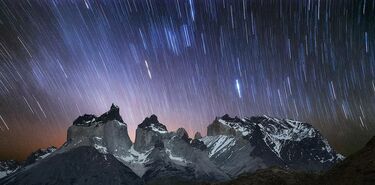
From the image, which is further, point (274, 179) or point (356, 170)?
point (274, 179)

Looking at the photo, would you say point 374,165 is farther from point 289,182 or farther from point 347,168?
point 289,182

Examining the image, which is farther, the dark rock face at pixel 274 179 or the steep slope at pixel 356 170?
the dark rock face at pixel 274 179

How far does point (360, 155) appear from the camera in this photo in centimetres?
10194

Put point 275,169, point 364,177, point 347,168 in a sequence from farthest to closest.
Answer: point 275,169 < point 347,168 < point 364,177

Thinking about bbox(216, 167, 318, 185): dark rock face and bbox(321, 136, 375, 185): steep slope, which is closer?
bbox(321, 136, 375, 185): steep slope

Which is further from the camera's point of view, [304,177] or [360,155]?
[304,177]

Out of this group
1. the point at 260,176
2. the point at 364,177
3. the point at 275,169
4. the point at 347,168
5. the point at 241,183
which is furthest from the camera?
the point at 275,169

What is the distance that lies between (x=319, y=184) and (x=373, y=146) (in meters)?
14.6

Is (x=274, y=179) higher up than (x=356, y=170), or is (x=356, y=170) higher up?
(x=356, y=170)

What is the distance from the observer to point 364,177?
299 feet

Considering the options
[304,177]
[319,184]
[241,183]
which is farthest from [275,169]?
[319,184]

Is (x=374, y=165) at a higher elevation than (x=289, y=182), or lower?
higher

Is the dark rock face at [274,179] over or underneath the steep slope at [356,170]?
underneath

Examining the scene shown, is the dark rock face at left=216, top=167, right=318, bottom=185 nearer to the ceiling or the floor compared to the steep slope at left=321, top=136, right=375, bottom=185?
nearer to the floor
